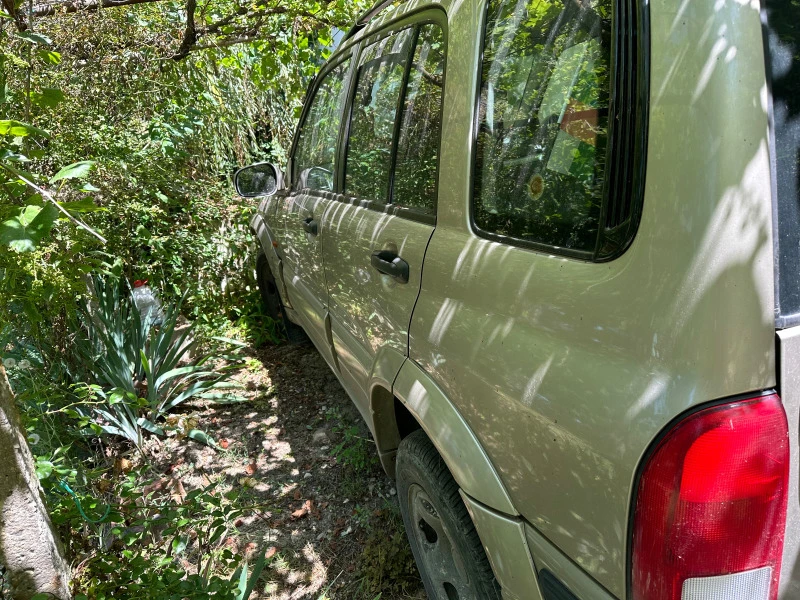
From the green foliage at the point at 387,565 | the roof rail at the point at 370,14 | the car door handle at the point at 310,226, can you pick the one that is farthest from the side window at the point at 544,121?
the green foliage at the point at 387,565

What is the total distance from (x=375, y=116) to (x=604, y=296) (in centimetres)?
152

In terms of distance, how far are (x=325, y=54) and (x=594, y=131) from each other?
475 cm

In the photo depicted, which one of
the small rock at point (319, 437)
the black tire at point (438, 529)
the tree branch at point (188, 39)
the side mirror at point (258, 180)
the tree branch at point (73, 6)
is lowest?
the small rock at point (319, 437)

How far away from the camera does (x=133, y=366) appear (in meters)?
3.86

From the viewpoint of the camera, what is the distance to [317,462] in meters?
3.42

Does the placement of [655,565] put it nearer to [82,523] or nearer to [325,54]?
[82,523]

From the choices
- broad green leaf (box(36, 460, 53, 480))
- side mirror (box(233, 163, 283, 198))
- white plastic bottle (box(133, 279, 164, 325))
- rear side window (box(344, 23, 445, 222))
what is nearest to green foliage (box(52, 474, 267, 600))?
broad green leaf (box(36, 460, 53, 480))

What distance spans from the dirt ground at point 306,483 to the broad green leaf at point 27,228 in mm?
1739

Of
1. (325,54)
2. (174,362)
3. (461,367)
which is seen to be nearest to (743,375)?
(461,367)

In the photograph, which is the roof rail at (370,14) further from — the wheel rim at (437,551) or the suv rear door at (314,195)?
the wheel rim at (437,551)

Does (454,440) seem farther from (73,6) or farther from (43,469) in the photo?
(73,6)

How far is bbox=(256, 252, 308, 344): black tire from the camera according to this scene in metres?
4.89

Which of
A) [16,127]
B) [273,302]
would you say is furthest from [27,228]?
[273,302]

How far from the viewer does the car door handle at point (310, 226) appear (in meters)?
2.88
